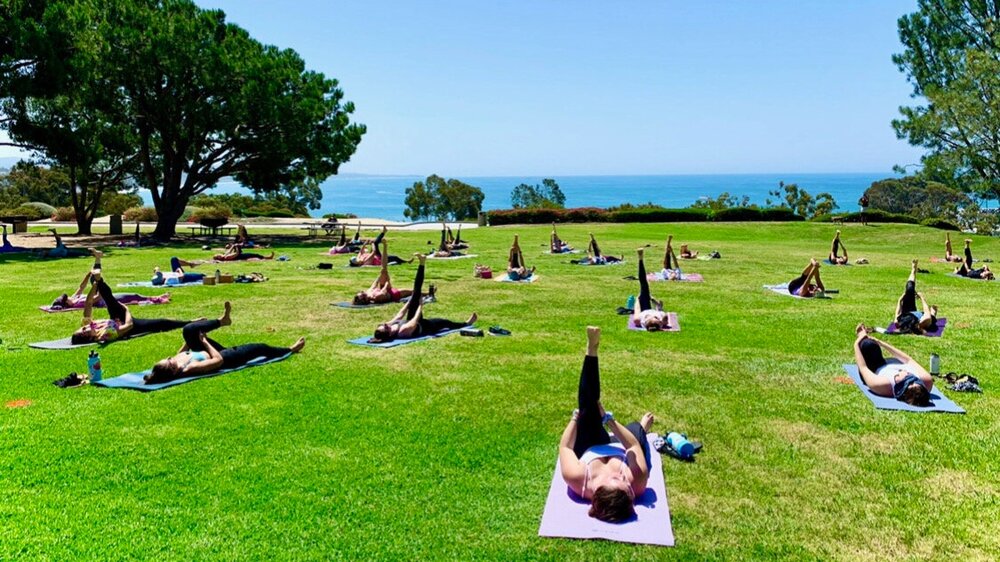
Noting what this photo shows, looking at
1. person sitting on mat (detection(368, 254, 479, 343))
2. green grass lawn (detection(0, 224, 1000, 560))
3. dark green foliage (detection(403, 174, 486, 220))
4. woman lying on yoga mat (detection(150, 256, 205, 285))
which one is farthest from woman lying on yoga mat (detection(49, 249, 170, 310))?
dark green foliage (detection(403, 174, 486, 220))

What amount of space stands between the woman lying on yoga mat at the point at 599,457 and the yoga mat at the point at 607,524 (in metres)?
0.09

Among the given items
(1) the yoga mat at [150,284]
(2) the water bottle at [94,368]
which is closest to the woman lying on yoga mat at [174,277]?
(1) the yoga mat at [150,284]

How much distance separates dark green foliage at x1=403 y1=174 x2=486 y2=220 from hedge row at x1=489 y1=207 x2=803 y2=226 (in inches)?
1686

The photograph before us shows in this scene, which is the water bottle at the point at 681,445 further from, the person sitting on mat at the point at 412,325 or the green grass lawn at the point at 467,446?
the person sitting on mat at the point at 412,325

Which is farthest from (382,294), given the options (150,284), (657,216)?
(657,216)

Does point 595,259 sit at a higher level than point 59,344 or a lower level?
higher

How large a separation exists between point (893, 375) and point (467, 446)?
247 inches

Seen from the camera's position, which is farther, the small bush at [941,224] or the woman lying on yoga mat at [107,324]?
the small bush at [941,224]

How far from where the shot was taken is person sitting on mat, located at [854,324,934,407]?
987 cm

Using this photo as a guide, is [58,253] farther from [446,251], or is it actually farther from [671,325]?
[671,325]

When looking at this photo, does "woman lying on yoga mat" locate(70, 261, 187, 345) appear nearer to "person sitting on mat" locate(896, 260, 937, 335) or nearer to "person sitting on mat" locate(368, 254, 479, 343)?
"person sitting on mat" locate(368, 254, 479, 343)

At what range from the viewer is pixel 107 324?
45.2 feet

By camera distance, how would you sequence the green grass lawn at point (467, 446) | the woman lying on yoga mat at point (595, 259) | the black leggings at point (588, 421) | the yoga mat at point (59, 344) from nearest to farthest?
the green grass lawn at point (467, 446) → the black leggings at point (588, 421) → the yoga mat at point (59, 344) → the woman lying on yoga mat at point (595, 259)

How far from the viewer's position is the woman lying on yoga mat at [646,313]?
15.0m
